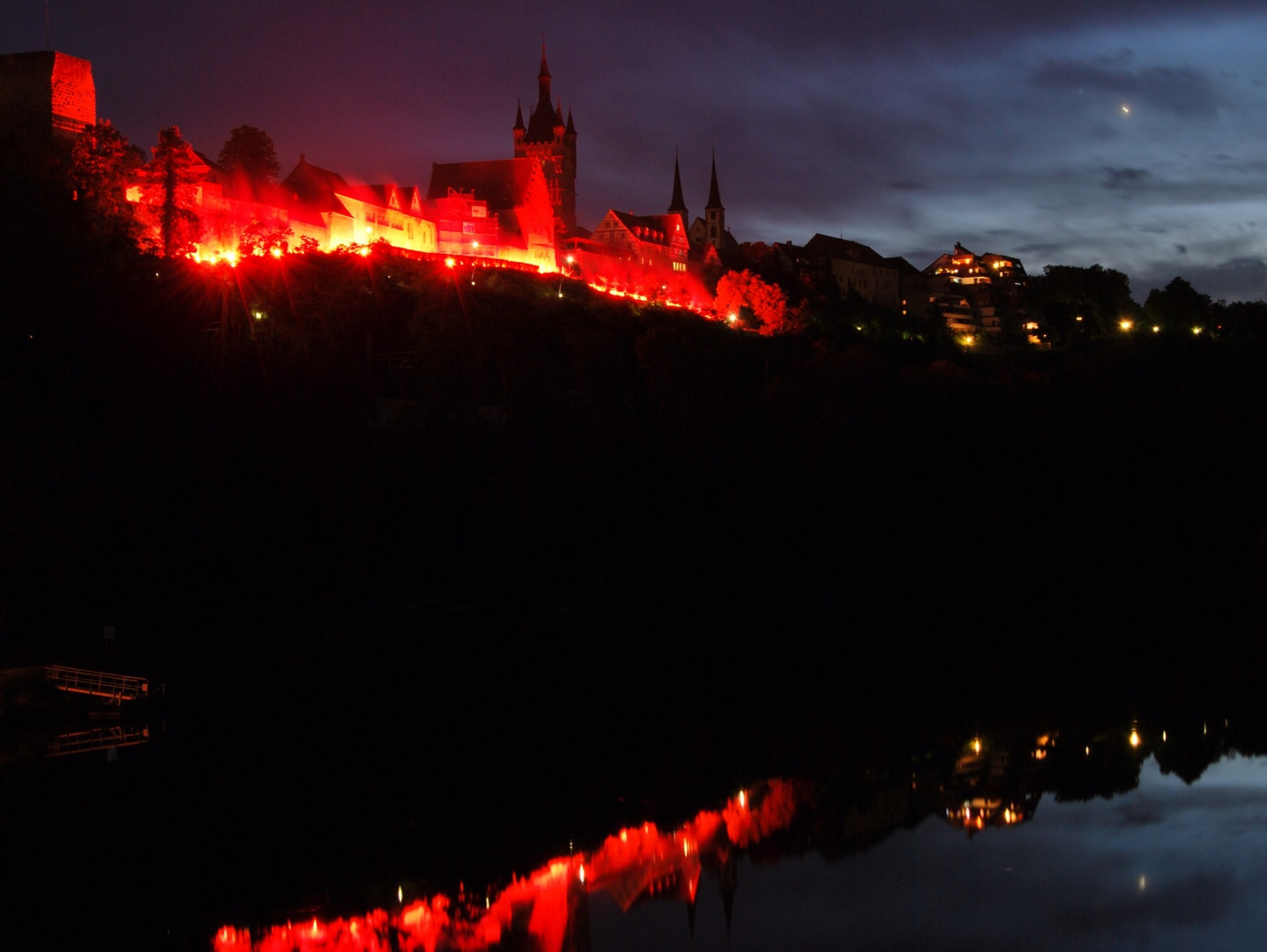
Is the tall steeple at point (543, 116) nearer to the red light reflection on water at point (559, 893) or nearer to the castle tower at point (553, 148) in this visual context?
the castle tower at point (553, 148)

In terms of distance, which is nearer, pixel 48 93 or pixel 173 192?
pixel 48 93

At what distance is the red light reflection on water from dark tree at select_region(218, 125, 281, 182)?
48.4 meters

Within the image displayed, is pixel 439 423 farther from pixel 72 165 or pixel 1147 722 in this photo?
pixel 1147 722

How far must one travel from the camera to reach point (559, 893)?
51.3 feet

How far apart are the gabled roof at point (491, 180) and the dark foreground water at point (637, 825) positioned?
5316cm

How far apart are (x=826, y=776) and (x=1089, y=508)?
31.9 m

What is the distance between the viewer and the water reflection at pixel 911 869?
14703 mm

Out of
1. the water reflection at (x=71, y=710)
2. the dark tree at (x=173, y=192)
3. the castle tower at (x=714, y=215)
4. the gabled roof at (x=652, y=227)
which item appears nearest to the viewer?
the water reflection at (x=71, y=710)

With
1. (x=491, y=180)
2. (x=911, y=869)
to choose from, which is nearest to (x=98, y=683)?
(x=911, y=869)

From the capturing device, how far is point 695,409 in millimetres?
45719

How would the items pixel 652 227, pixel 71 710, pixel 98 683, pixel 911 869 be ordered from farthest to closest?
→ pixel 652 227
pixel 98 683
pixel 71 710
pixel 911 869

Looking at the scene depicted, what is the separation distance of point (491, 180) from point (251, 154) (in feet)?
60.4

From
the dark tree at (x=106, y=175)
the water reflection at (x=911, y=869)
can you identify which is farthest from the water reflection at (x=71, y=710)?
the dark tree at (x=106, y=175)

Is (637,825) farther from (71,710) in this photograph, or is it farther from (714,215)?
(714,215)
